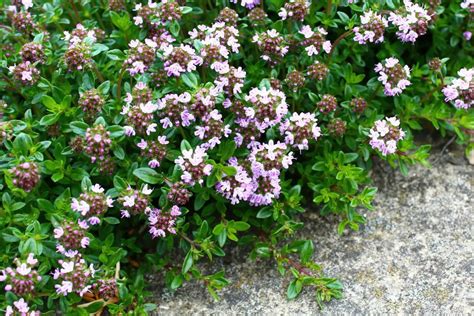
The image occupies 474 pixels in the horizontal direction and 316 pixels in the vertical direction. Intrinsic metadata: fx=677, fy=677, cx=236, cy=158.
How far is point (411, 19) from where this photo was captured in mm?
3371

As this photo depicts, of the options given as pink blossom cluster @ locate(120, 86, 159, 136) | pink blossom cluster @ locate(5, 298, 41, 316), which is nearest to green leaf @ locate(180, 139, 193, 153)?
pink blossom cluster @ locate(120, 86, 159, 136)

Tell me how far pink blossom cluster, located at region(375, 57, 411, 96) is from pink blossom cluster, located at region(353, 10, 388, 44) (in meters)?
0.14

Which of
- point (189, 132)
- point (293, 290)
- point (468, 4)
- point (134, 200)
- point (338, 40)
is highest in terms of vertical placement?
point (468, 4)

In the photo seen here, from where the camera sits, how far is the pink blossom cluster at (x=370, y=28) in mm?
3367

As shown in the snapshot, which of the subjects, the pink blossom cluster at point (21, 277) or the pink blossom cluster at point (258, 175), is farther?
the pink blossom cluster at point (258, 175)

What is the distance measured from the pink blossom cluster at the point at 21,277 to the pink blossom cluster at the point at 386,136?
1650 millimetres

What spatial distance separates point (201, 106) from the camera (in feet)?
10.0

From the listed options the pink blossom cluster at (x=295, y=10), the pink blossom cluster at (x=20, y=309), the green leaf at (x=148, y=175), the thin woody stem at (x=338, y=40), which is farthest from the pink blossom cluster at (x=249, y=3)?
the pink blossom cluster at (x=20, y=309)

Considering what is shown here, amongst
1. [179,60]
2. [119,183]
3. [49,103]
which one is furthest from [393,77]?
[49,103]

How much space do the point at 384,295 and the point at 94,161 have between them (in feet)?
5.04

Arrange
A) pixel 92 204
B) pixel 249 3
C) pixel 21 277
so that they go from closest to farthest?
pixel 21 277 < pixel 92 204 < pixel 249 3

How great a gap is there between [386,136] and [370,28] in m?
0.56

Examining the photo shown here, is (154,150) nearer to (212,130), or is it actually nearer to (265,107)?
(212,130)

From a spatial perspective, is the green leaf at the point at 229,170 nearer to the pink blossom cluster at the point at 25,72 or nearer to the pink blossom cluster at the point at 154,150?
the pink blossom cluster at the point at 154,150
